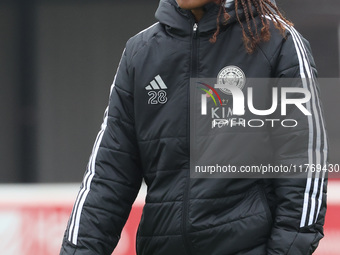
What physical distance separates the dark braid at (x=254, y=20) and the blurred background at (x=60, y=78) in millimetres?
2587

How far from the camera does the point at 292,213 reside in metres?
1.88

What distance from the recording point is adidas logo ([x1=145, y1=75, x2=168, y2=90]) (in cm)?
206

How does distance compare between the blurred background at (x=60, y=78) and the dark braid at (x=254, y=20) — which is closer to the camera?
the dark braid at (x=254, y=20)

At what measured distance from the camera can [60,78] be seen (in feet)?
15.6

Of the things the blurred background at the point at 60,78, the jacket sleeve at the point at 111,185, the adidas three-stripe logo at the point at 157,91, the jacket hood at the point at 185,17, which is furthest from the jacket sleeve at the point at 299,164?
the blurred background at the point at 60,78

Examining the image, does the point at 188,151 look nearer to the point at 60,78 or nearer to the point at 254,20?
the point at 254,20

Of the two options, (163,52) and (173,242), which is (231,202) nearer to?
(173,242)

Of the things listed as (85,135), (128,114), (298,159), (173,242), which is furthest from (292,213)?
(85,135)

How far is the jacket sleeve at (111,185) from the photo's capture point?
2.11 meters

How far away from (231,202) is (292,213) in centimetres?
16

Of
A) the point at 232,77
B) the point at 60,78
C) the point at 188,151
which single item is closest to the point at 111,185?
the point at 188,151

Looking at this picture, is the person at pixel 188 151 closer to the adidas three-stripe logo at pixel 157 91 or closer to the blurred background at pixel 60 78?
the adidas three-stripe logo at pixel 157 91

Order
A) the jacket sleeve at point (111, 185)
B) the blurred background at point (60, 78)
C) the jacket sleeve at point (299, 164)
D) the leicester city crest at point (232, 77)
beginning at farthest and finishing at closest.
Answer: the blurred background at point (60, 78) → the jacket sleeve at point (111, 185) → the leicester city crest at point (232, 77) → the jacket sleeve at point (299, 164)

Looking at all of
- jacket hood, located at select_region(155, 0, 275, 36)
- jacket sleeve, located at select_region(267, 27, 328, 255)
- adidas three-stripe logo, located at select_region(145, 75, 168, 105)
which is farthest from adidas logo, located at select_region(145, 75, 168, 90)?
Answer: jacket sleeve, located at select_region(267, 27, 328, 255)
